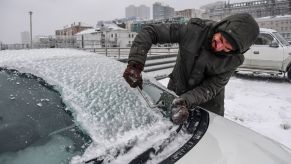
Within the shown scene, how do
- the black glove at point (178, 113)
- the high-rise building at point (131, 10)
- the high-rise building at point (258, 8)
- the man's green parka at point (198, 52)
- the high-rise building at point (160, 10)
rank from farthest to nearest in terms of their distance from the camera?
the high-rise building at point (131, 10), the high-rise building at point (160, 10), the high-rise building at point (258, 8), the man's green parka at point (198, 52), the black glove at point (178, 113)

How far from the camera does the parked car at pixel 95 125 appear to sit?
1.49 meters

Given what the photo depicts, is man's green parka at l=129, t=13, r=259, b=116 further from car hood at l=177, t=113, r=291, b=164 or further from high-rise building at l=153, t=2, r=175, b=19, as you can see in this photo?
high-rise building at l=153, t=2, r=175, b=19

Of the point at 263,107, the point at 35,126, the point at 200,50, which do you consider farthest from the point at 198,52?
the point at 263,107

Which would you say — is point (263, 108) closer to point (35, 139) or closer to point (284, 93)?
point (284, 93)

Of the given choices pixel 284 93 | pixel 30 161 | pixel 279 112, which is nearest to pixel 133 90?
pixel 30 161

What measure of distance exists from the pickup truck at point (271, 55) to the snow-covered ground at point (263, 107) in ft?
1.71

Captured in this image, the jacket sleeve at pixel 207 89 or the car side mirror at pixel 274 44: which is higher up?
the car side mirror at pixel 274 44

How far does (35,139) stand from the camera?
59.5 inches

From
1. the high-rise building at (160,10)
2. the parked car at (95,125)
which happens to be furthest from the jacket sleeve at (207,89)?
the high-rise building at (160,10)

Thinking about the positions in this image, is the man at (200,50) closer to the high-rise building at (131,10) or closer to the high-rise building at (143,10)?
the high-rise building at (143,10)

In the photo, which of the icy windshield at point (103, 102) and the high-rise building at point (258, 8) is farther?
the high-rise building at point (258, 8)

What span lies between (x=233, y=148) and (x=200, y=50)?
100cm

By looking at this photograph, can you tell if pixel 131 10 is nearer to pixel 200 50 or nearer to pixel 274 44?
pixel 274 44

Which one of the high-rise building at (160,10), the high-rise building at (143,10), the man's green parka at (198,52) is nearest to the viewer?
the man's green parka at (198,52)
